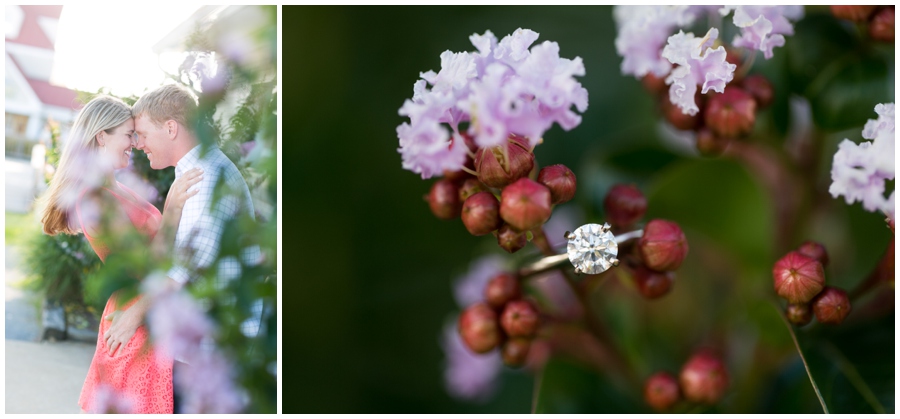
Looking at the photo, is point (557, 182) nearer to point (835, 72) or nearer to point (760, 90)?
point (760, 90)

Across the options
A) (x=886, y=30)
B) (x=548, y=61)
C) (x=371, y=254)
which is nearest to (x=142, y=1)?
(x=371, y=254)

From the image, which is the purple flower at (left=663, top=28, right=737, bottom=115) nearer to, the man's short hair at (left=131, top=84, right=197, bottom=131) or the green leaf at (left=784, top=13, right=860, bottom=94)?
the green leaf at (left=784, top=13, right=860, bottom=94)

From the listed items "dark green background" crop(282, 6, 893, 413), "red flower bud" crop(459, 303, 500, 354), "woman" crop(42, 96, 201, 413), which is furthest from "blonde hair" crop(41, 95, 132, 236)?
"red flower bud" crop(459, 303, 500, 354)

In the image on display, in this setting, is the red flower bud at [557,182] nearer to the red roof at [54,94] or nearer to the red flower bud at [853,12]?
the red flower bud at [853,12]

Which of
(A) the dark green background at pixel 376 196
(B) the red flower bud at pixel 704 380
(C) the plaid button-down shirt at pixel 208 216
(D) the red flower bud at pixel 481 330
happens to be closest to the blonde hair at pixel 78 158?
(C) the plaid button-down shirt at pixel 208 216

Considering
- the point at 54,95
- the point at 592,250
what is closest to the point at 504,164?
the point at 592,250

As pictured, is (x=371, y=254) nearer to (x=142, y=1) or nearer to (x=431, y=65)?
(x=431, y=65)
